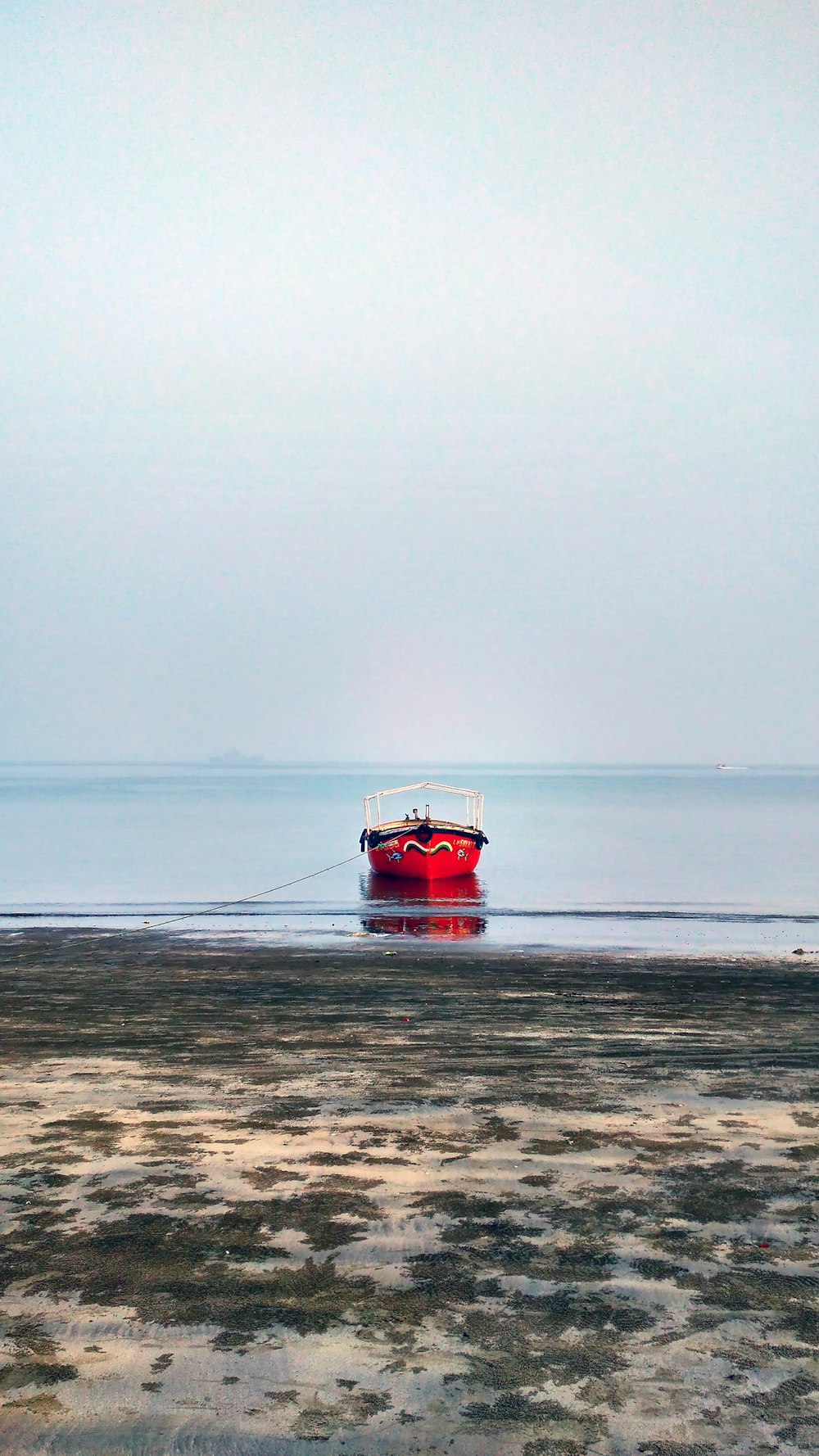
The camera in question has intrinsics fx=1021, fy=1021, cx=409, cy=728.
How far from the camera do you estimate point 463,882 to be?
3597cm

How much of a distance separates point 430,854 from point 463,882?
2.41m

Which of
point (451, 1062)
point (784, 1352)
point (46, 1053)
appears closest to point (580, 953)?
point (451, 1062)

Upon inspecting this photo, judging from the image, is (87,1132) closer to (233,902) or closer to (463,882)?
(233,902)

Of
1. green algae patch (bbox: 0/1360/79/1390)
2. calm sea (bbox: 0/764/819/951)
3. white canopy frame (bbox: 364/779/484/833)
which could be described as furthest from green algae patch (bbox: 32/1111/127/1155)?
white canopy frame (bbox: 364/779/484/833)

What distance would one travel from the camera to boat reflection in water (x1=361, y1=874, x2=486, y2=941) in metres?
22.9

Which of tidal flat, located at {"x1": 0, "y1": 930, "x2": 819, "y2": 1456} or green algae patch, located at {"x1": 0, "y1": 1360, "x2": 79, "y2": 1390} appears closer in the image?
tidal flat, located at {"x1": 0, "y1": 930, "x2": 819, "y2": 1456}

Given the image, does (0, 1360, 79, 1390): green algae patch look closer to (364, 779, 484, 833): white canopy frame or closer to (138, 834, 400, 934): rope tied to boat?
(138, 834, 400, 934): rope tied to boat

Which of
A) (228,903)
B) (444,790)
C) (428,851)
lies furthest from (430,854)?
(444,790)

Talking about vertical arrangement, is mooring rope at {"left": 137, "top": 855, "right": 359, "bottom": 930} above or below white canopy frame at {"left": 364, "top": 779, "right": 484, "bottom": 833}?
below

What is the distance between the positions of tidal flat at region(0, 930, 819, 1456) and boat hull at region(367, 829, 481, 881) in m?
→ 22.5

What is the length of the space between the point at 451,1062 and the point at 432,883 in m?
24.2

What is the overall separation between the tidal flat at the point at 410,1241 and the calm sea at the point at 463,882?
1116cm

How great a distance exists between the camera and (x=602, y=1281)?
5.39 m

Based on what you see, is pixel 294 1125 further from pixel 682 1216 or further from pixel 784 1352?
pixel 784 1352
